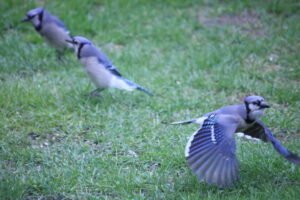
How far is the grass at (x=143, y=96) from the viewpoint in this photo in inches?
181

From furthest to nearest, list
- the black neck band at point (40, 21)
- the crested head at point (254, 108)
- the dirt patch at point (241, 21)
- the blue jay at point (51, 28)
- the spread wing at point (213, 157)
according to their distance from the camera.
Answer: the dirt patch at point (241, 21) < the black neck band at point (40, 21) < the blue jay at point (51, 28) < the crested head at point (254, 108) < the spread wing at point (213, 157)

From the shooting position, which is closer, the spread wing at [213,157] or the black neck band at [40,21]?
the spread wing at [213,157]

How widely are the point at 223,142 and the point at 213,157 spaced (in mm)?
193

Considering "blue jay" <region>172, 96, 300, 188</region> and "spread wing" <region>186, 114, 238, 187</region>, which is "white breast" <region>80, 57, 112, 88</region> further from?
"spread wing" <region>186, 114, 238, 187</region>

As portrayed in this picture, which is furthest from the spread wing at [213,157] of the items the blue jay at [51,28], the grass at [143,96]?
the blue jay at [51,28]

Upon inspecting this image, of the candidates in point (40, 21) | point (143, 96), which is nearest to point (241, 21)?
point (143, 96)

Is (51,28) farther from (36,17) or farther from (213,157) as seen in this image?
(213,157)

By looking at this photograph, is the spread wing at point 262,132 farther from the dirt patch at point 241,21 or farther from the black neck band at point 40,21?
the black neck band at point 40,21

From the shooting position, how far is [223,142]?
174 inches

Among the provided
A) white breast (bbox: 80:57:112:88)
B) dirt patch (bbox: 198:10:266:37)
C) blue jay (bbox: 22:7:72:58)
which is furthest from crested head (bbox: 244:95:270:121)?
dirt patch (bbox: 198:10:266:37)

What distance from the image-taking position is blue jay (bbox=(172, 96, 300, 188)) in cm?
424

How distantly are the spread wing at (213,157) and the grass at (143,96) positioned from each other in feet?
0.68

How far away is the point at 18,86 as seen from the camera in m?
6.37

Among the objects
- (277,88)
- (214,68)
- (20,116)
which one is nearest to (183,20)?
(214,68)
